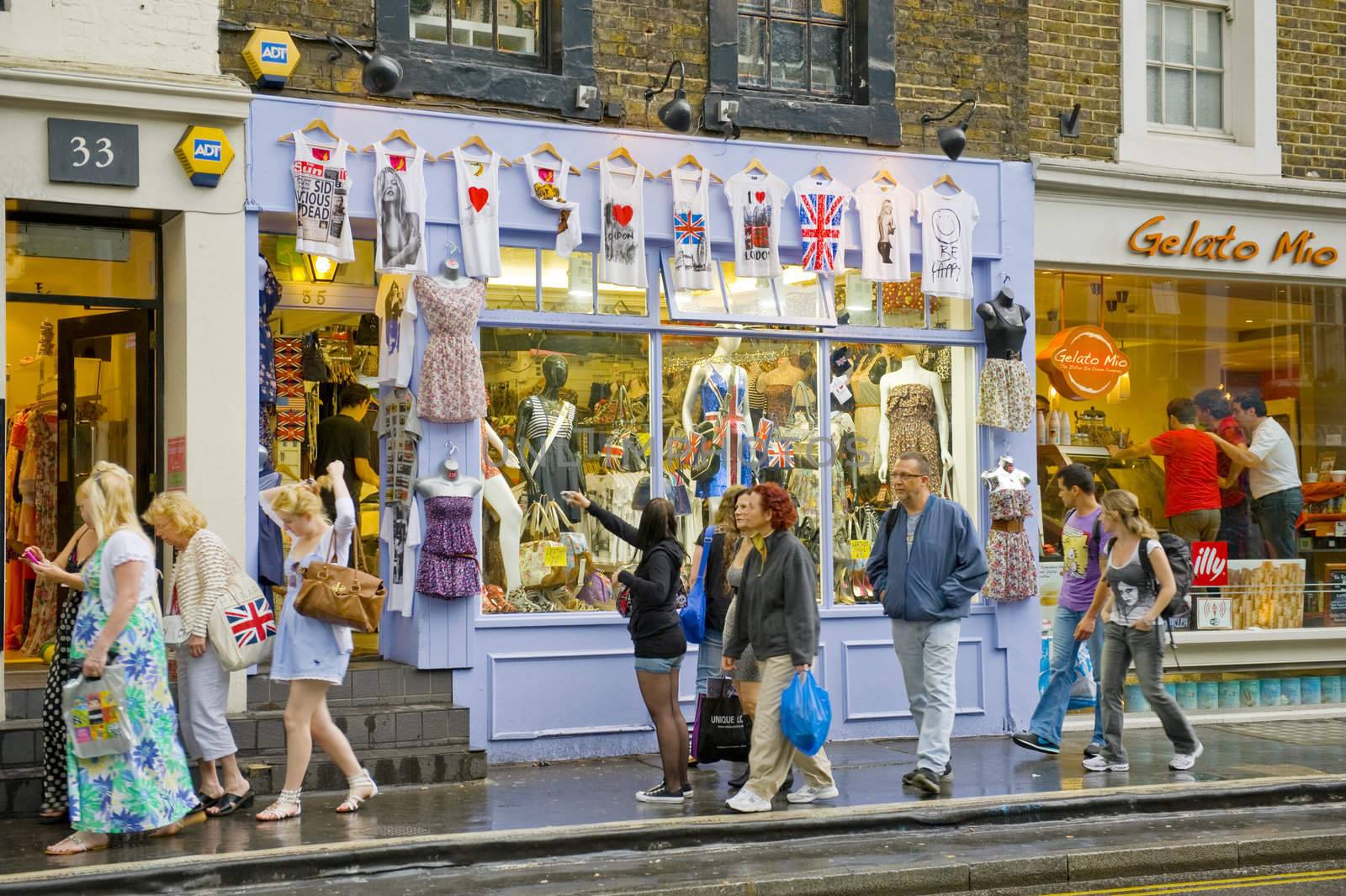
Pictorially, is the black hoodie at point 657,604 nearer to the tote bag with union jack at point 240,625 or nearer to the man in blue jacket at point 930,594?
the man in blue jacket at point 930,594

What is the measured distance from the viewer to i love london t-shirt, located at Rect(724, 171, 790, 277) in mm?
12156

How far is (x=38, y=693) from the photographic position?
9.97m

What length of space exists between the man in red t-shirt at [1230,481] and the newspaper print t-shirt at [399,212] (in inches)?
282

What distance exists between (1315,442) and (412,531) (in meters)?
8.52

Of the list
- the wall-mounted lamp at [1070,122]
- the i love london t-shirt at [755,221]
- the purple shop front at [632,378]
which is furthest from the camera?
the wall-mounted lamp at [1070,122]

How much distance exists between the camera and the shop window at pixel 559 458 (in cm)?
1162

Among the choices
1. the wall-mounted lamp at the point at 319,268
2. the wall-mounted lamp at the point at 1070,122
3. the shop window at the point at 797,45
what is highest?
the shop window at the point at 797,45

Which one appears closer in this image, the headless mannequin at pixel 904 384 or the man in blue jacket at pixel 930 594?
the man in blue jacket at pixel 930 594

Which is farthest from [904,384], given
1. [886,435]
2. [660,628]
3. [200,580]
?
[200,580]

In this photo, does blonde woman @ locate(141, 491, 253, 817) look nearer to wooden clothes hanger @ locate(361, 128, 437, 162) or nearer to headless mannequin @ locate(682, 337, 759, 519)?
wooden clothes hanger @ locate(361, 128, 437, 162)

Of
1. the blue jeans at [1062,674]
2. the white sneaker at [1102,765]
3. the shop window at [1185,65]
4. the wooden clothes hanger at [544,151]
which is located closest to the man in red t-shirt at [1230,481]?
the shop window at [1185,65]

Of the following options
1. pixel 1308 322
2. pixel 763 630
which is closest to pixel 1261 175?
pixel 1308 322

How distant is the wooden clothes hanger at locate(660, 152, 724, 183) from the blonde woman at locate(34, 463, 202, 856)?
5041mm

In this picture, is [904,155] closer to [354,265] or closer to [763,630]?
[354,265]
